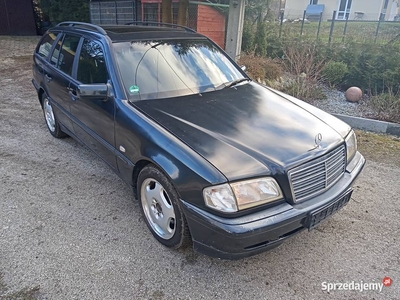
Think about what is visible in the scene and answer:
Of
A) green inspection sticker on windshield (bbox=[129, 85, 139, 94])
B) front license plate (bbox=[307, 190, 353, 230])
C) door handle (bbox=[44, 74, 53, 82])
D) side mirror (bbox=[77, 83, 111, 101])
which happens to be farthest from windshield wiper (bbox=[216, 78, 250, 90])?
door handle (bbox=[44, 74, 53, 82])

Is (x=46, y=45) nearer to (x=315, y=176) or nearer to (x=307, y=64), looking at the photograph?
(x=315, y=176)

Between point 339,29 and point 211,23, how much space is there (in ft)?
14.7

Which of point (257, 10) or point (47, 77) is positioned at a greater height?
point (257, 10)

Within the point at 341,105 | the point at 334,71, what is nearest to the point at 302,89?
the point at 341,105

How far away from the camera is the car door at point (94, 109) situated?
294cm

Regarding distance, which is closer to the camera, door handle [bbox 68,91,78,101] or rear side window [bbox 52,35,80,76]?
door handle [bbox 68,91,78,101]

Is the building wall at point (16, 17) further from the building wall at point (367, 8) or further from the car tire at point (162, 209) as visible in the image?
the building wall at point (367, 8)

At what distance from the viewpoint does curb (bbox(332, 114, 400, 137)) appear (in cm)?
516

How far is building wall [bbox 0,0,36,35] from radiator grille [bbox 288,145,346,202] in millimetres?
19288

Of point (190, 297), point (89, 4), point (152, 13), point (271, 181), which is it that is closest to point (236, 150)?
point (271, 181)

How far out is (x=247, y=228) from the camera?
197 centimetres

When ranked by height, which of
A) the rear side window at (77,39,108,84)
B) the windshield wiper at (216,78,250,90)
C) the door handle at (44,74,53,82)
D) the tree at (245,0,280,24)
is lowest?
the door handle at (44,74,53,82)

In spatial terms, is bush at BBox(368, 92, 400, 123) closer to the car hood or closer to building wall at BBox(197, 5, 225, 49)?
the car hood

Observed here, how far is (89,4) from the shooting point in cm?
1397
